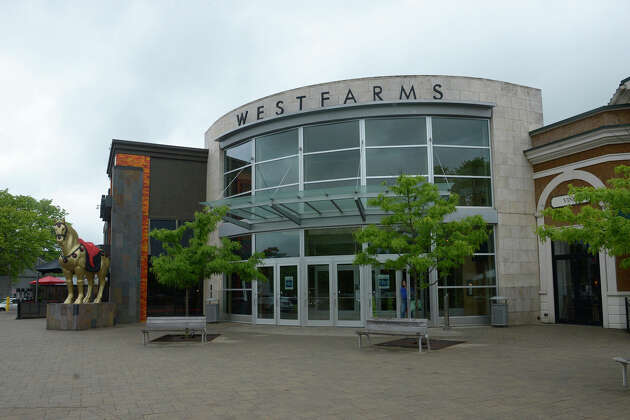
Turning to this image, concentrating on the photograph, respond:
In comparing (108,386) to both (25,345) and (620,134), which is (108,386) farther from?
(620,134)

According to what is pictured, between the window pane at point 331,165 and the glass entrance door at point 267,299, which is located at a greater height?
the window pane at point 331,165

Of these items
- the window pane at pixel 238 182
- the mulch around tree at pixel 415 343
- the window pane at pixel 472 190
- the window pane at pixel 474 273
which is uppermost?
the window pane at pixel 238 182

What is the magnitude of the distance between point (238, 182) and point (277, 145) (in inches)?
109

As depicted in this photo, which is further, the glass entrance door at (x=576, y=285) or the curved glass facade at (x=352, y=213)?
the curved glass facade at (x=352, y=213)

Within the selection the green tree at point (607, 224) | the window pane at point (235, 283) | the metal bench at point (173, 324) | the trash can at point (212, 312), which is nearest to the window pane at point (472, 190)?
the window pane at point (235, 283)

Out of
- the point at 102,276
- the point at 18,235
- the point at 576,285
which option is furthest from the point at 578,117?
the point at 18,235

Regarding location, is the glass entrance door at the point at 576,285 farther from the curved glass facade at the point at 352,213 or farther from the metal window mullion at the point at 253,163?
the metal window mullion at the point at 253,163

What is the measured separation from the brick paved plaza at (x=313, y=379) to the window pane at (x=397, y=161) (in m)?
6.64

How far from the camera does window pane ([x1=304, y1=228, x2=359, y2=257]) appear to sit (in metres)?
19.2

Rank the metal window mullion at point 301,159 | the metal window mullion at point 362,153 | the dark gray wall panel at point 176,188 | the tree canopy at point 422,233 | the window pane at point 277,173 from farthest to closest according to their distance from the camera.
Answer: the dark gray wall panel at point 176,188
the window pane at point 277,173
the metal window mullion at point 301,159
the metal window mullion at point 362,153
the tree canopy at point 422,233

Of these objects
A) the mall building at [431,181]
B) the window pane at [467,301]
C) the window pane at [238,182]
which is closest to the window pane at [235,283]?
the mall building at [431,181]

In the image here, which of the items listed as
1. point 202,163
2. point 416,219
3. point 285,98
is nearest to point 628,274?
point 416,219

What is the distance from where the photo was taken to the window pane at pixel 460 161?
1908cm

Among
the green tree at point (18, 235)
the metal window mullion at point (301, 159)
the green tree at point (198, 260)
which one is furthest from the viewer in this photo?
the green tree at point (18, 235)
